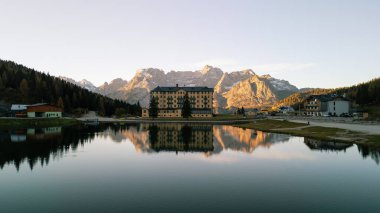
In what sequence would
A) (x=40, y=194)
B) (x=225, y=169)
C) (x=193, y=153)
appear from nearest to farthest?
(x=40, y=194)
(x=225, y=169)
(x=193, y=153)

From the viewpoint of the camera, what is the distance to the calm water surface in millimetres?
23328

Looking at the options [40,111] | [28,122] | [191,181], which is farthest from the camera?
[40,111]

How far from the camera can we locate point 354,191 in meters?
27.1

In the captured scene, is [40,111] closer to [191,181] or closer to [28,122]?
[28,122]

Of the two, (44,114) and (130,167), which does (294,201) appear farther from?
(44,114)

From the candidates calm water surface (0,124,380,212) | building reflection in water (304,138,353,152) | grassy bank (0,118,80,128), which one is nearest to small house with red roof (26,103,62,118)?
grassy bank (0,118,80,128)

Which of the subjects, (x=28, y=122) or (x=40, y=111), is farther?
(x=40, y=111)

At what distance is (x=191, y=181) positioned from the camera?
31172mm

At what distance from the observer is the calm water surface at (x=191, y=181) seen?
76.5 ft

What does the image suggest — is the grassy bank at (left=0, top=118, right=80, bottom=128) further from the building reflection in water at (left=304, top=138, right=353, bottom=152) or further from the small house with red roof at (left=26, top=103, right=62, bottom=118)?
the building reflection in water at (left=304, top=138, right=353, bottom=152)

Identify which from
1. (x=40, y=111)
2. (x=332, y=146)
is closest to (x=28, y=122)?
(x=40, y=111)

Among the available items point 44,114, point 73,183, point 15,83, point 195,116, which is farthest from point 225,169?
point 15,83

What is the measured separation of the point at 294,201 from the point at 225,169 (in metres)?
14.3

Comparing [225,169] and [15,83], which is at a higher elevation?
[15,83]
